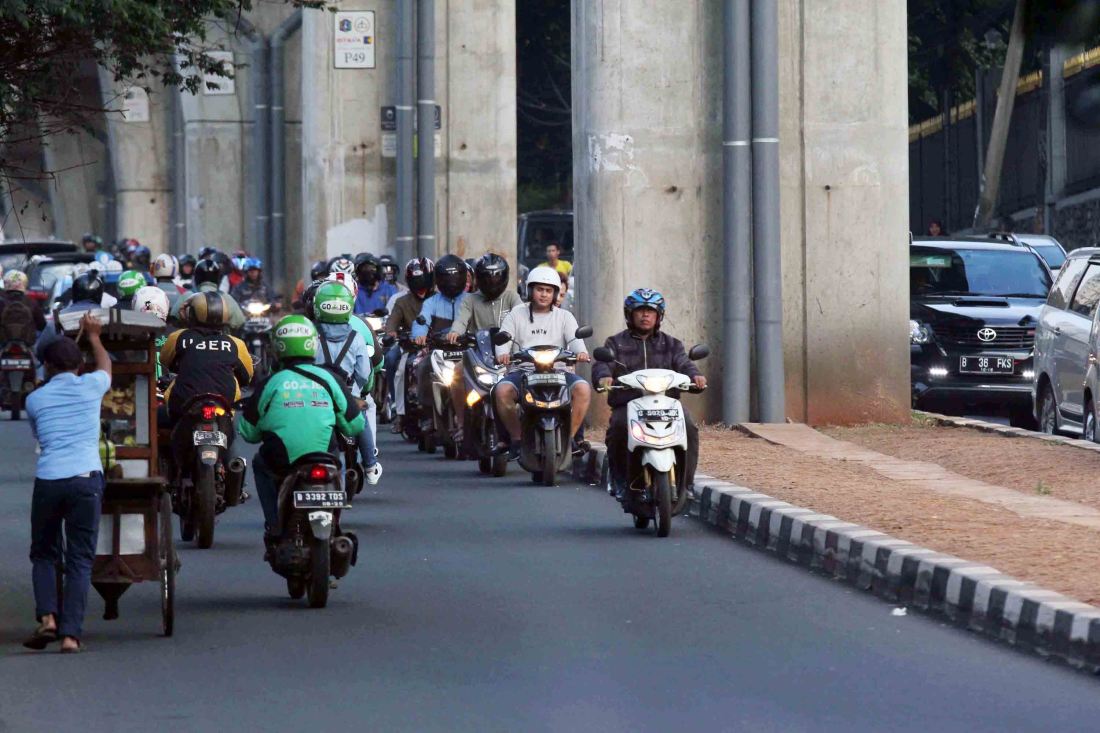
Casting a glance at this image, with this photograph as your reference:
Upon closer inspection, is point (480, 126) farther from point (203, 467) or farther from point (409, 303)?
point (203, 467)

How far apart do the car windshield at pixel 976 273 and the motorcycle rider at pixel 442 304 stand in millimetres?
5789

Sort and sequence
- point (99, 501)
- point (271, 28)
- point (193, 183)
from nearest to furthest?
point (99, 501)
point (271, 28)
point (193, 183)

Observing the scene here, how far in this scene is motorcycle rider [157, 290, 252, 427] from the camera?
1291 cm

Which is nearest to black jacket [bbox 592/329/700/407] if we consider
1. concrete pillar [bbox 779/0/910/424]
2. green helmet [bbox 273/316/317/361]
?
green helmet [bbox 273/316/317/361]

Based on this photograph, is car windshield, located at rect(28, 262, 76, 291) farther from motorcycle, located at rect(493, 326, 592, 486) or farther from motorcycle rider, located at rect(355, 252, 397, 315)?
motorcycle, located at rect(493, 326, 592, 486)

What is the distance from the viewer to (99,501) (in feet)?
29.4

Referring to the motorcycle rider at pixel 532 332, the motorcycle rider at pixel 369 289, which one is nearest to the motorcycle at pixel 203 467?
the motorcycle rider at pixel 532 332

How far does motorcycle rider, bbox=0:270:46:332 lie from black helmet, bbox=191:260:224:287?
6.56 ft

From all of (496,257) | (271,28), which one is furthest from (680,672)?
(271,28)

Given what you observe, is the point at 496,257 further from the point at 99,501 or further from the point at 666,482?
the point at 99,501

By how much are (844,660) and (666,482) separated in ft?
14.6

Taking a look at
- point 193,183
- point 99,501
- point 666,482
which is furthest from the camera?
point 193,183

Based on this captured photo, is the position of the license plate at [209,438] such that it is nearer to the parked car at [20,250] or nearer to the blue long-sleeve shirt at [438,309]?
the blue long-sleeve shirt at [438,309]

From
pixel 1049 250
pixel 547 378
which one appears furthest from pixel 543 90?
pixel 547 378
